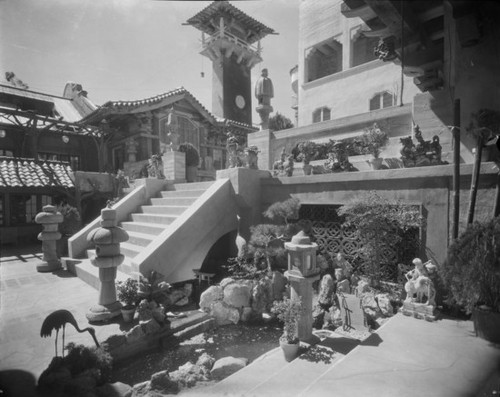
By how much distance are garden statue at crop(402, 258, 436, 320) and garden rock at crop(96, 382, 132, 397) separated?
4828 mm

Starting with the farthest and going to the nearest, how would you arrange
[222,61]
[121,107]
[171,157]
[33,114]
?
[222,61]
[121,107]
[33,114]
[171,157]

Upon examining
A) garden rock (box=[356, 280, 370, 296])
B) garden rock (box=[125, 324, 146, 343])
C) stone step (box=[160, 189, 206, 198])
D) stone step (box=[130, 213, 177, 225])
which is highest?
stone step (box=[160, 189, 206, 198])

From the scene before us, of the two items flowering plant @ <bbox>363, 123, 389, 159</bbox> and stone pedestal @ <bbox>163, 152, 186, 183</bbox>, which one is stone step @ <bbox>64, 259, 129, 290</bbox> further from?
flowering plant @ <bbox>363, 123, 389, 159</bbox>

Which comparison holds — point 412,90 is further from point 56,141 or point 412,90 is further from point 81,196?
point 56,141

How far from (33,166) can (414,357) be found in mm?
15275

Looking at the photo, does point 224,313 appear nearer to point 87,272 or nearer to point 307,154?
point 87,272

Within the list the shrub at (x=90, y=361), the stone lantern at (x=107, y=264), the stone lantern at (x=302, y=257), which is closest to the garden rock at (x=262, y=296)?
the stone lantern at (x=302, y=257)

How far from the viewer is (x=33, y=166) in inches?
473

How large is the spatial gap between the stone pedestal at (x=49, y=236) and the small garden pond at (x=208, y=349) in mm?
5255

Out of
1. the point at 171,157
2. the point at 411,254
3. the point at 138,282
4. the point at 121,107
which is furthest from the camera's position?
the point at 121,107

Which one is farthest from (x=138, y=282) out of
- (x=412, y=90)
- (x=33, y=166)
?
(x=412, y=90)

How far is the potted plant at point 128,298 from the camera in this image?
479 cm

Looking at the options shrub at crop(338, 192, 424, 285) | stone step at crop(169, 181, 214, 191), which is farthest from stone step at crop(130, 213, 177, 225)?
shrub at crop(338, 192, 424, 285)

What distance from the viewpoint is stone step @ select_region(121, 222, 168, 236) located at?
7.66 metres
